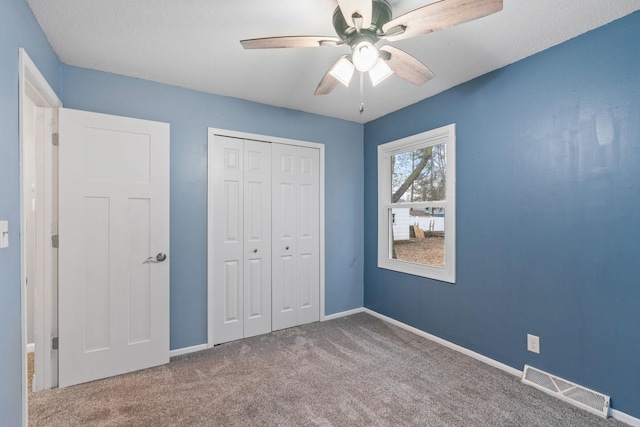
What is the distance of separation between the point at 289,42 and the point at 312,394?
2.25 metres

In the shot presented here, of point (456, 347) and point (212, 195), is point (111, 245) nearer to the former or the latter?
point (212, 195)

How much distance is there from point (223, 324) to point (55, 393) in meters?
1.26

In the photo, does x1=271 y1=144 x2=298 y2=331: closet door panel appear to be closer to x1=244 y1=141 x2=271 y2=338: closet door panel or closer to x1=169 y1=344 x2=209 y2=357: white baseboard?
x1=244 y1=141 x2=271 y2=338: closet door panel

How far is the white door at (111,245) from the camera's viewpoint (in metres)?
2.26

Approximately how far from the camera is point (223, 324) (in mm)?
2996

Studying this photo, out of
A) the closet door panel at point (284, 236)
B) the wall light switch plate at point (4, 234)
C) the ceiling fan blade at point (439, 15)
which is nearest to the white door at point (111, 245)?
the wall light switch plate at point (4, 234)

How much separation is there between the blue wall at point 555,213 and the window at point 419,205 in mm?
117

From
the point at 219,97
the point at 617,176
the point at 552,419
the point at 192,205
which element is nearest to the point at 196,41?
the point at 219,97

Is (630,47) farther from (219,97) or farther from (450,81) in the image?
(219,97)

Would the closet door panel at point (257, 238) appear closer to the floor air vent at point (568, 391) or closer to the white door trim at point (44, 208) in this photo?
the white door trim at point (44, 208)

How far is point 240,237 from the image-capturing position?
3107mm

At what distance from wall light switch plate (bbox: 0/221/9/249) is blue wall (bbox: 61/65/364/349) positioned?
52.5 inches

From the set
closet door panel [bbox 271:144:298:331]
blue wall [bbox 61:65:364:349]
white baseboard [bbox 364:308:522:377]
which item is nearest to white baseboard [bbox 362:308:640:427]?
white baseboard [bbox 364:308:522:377]

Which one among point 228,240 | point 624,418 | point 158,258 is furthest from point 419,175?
point 158,258
